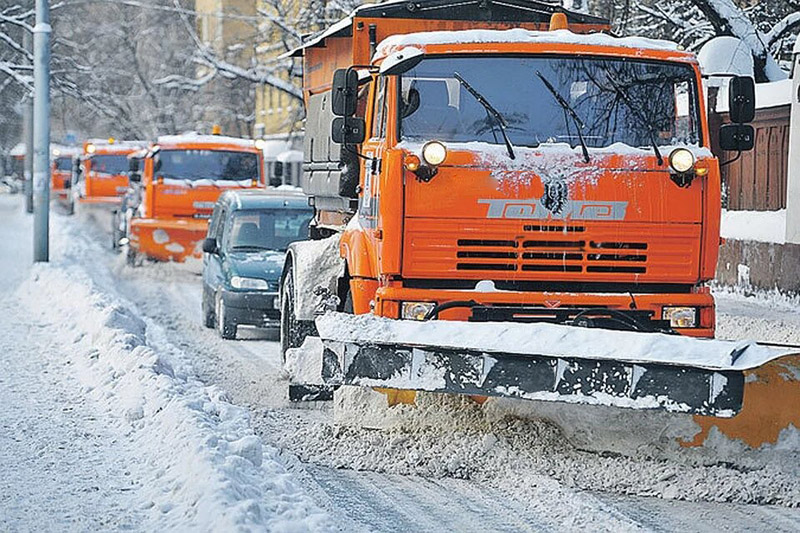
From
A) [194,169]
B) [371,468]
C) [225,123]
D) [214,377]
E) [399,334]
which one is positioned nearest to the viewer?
[399,334]

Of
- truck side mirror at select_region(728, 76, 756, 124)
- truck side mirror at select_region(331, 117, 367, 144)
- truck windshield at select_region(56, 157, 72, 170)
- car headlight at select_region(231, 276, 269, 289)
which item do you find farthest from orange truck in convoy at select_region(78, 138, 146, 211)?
truck side mirror at select_region(728, 76, 756, 124)

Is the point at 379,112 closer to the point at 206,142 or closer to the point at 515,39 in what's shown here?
the point at 515,39

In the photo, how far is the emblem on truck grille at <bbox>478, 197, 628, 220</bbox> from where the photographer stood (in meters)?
8.22

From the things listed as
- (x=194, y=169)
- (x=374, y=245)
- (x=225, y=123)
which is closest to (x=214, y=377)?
(x=374, y=245)

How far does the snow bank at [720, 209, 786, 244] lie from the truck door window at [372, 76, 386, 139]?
653 centimetres

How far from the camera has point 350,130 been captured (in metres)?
8.98

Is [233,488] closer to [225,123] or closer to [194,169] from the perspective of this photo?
[194,169]

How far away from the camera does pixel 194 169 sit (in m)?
24.4

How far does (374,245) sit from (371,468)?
137cm

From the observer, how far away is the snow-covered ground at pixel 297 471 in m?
6.65

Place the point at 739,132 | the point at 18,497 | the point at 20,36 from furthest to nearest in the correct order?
the point at 20,36 → the point at 739,132 → the point at 18,497

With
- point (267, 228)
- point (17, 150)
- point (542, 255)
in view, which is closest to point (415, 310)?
point (542, 255)

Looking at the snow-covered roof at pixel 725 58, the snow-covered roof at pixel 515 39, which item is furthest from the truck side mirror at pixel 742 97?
the snow-covered roof at pixel 725 58

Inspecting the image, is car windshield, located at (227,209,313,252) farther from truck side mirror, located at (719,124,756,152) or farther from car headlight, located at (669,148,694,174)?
car headlight, located at (669,148,694,174)
